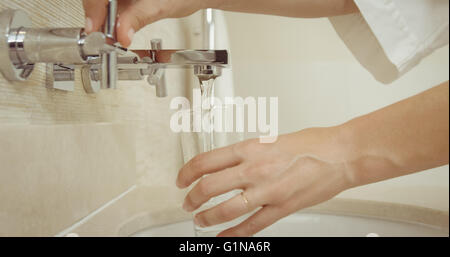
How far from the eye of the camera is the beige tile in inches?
11.7

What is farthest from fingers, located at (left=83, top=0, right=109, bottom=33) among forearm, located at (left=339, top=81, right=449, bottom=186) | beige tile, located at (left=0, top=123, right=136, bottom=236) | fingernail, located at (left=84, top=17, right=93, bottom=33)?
forearm, located at (left=339, top=81, right=449, bottom=186)

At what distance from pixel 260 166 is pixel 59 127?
0.22 meters

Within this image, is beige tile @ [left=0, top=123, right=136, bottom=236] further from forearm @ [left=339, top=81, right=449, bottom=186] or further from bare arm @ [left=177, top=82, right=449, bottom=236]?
forearm @ [left=339, top=81, right=449, bottom=186]

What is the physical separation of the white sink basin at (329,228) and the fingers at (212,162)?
21 cm

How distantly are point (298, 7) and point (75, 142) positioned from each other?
32 cm

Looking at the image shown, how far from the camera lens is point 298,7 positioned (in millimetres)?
484

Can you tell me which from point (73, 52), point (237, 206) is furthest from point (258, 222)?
point (73, 52)

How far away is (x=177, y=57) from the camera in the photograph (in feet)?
1.09

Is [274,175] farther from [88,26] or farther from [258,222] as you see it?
[88,26]

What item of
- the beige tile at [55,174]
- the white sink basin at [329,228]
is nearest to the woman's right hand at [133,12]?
the beige tile at [55,174]

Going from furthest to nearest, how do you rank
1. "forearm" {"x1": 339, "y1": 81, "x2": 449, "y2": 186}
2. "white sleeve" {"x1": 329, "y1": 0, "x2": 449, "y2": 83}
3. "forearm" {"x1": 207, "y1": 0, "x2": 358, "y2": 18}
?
1. "forearm" {"x1": 207, "y1": 0, "x2": 358, "y2": 18}
2. "white sleeve" {"x1": 329, "y1": 0, "x2": 449, "y2": 83}
3. "forearm" {"x1": 339, "y1": 81, "x2": 449, "y2": 186}

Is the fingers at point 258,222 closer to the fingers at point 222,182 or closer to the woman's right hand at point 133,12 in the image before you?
the fingers at point 222,182

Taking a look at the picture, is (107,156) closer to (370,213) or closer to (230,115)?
(230,115)

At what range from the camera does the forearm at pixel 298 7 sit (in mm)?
470
